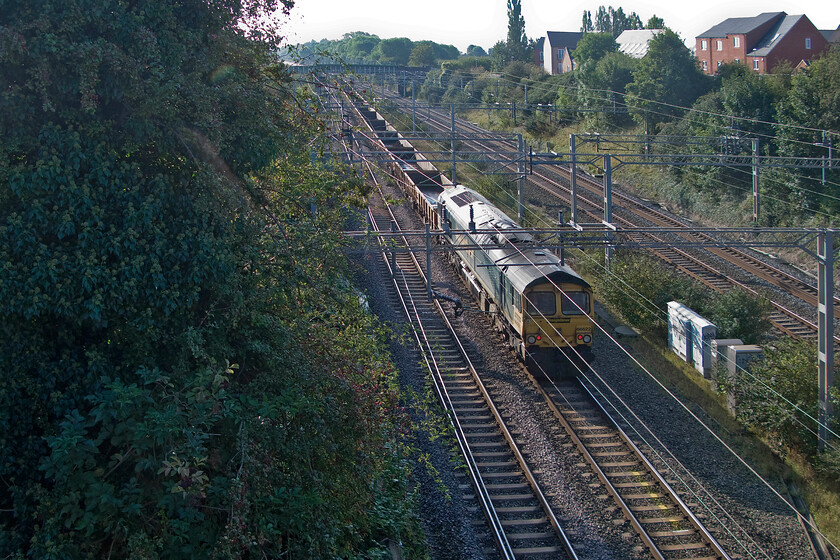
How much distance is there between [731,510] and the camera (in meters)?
11.4

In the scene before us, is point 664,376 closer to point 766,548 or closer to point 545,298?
point 545,298

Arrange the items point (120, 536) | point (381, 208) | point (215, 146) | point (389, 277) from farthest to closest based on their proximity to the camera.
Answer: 1. point (381, 208)
2. point (389, 277)
3. point (215, 146)
4. point (120, 536)

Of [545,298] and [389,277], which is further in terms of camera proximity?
[389,277]

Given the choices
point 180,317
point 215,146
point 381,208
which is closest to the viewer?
point 180,317

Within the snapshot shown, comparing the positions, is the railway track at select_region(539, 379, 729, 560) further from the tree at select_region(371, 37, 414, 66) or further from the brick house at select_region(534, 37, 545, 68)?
the tree at select_region(371, 37, 414, 66)

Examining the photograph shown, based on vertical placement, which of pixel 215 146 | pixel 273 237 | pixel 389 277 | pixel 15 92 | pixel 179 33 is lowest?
pixel 389 277

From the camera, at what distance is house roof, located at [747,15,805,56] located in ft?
143

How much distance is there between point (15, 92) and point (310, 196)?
4.56m

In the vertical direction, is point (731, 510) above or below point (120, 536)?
below

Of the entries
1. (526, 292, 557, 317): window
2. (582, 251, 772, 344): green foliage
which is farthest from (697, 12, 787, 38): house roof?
(526, 292, 557, 317): window

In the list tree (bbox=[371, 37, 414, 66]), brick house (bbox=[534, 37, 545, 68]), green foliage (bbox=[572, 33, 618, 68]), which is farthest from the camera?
tree (bbox=[371, 37, 414, 66])

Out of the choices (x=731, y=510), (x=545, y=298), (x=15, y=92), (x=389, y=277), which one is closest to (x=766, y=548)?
(x=731, y=510)

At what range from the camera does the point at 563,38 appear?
226 ft

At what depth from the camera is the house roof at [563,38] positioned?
68019mm
